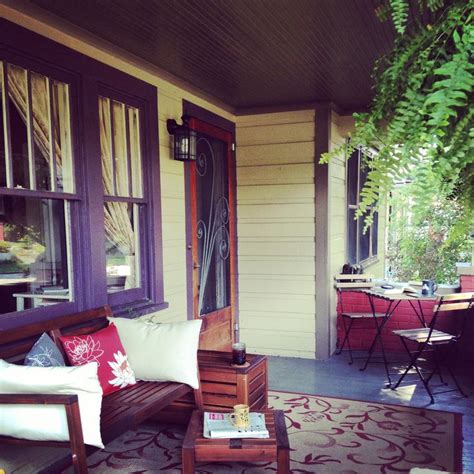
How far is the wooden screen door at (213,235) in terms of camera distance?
14.9 feet

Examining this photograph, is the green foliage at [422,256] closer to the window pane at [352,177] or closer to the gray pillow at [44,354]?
the window pane at [352,177]

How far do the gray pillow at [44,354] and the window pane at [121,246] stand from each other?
944mm

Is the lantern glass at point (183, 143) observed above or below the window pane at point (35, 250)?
above

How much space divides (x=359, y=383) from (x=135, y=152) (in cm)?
283

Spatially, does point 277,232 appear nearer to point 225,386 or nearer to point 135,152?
point 135,152

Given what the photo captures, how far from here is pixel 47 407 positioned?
1979 mm

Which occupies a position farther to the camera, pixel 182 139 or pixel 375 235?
pixel 375 235

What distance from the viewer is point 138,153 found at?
12.2 ft

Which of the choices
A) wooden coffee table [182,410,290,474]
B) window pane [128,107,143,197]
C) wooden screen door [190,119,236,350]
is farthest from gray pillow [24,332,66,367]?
wooden screen door [190,119,236,350]

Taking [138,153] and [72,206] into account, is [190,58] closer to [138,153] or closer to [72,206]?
[138,153]

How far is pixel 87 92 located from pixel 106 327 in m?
1.55

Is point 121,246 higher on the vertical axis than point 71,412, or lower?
higher

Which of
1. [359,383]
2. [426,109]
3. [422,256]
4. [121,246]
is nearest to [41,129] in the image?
[121,246]

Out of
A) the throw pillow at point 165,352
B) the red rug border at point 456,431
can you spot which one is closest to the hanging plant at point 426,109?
the throw pillow at point 165,352
